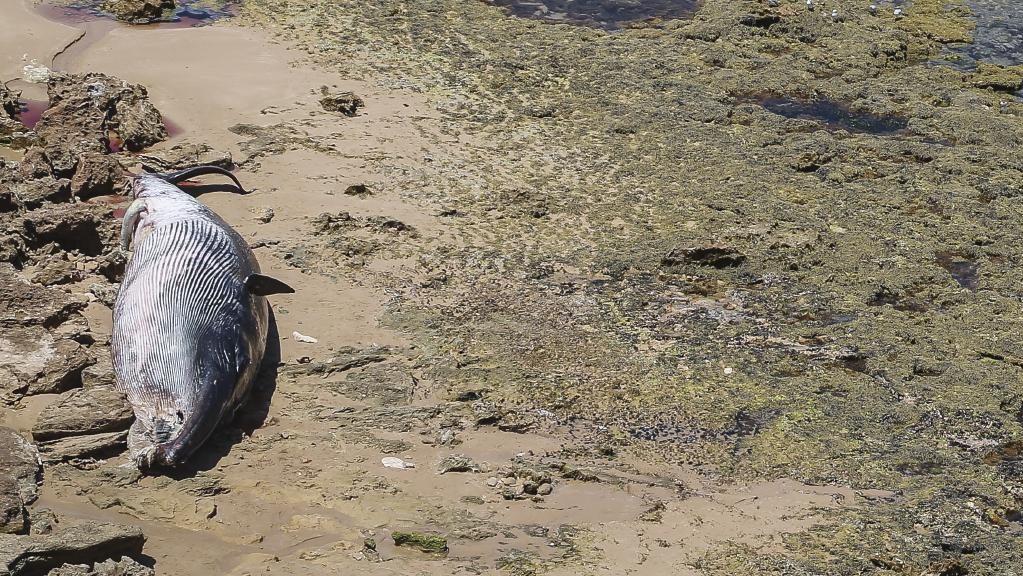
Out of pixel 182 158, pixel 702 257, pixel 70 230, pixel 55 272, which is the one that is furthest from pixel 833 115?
pixel 55 272

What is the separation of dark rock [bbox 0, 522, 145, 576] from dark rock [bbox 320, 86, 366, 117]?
658cm

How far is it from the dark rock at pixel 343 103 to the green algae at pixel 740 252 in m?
0.80

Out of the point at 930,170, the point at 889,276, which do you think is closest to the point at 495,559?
the point at 889,276

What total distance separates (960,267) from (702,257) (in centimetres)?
212

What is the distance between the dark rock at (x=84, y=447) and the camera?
5.92 meters

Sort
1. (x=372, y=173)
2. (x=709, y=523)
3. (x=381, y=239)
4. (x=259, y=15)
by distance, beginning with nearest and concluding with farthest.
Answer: (x=709, y=523) < (x=381, y=239) < (x=372, y=173) < (x=259, y=15)

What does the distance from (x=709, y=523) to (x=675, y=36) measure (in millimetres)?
8607

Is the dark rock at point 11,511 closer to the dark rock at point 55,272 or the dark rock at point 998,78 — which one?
the dark rock at point 55,272

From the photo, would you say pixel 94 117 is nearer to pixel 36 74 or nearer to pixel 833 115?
pixel 36 74

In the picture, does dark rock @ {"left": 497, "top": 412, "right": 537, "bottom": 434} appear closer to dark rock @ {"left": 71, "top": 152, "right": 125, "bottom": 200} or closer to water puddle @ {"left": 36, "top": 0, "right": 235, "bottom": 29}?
dark rock @ {"left": 71, "top": 152, "right": 125, "bottom": 200}

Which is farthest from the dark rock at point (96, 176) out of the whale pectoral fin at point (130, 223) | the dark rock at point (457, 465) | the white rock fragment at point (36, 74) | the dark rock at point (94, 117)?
the dark rock at point (457, 465)

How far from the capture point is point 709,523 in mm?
6227

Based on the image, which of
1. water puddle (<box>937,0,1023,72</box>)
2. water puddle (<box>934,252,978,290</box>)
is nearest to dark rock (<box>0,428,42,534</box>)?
water puddle (<box>934,252,978,290</box>)

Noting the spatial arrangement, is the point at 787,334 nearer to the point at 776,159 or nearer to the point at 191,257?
the point at 776,159
